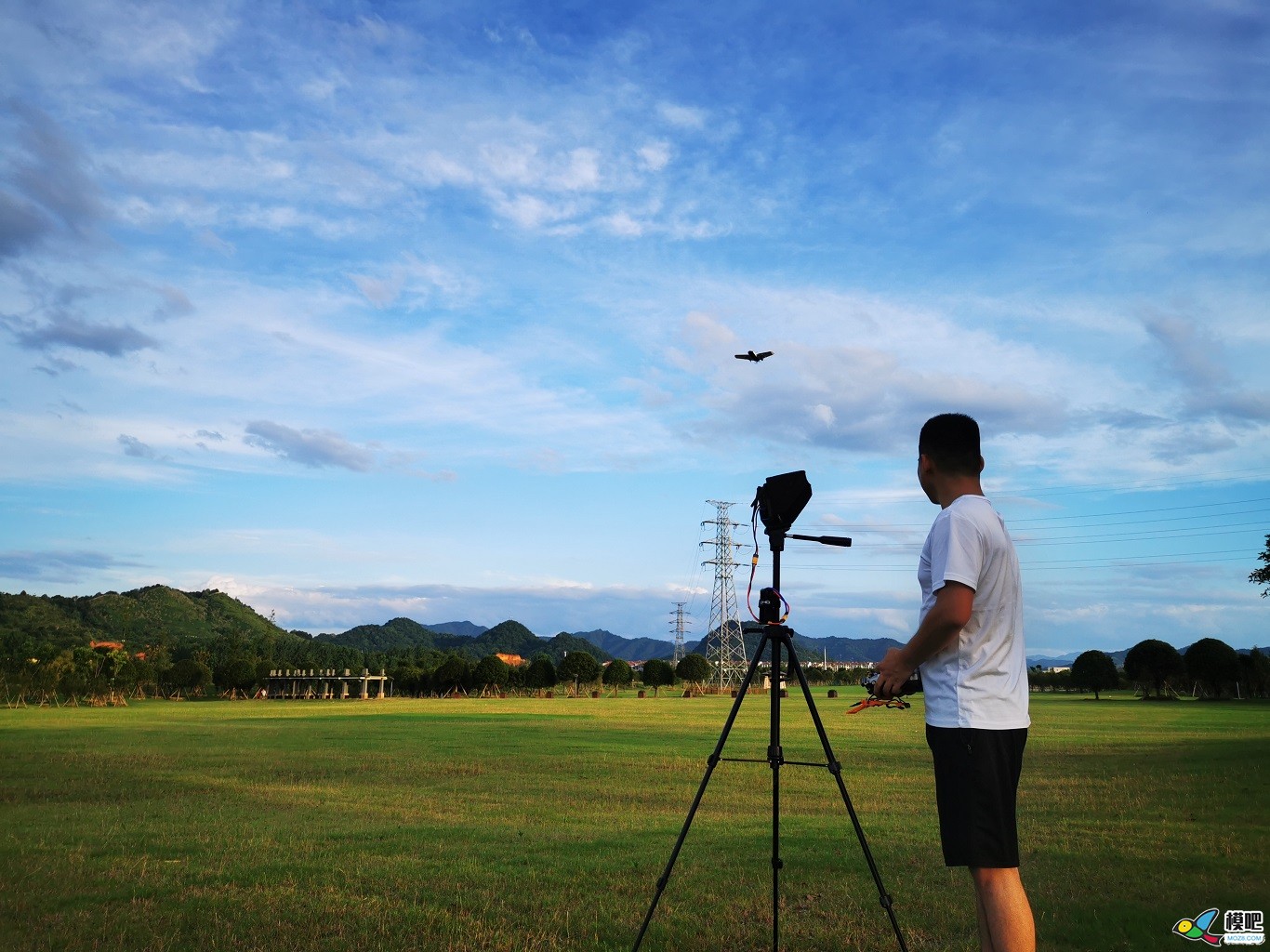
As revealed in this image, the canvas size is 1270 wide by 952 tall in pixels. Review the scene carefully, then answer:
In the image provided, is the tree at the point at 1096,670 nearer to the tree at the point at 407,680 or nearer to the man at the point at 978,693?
the tree at the point at 407,680

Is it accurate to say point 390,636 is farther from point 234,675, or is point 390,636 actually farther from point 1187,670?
point 1187,670

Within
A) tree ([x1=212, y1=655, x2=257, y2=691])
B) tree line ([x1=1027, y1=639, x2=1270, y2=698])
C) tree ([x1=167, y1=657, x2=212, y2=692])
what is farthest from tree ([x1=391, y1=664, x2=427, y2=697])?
tree line ([x1=1027, y1=639, x2=1270, y2=698])

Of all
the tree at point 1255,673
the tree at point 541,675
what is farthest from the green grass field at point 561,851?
the tree at point 541,675

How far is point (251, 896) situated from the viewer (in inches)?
262

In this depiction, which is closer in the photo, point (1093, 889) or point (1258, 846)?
point (1093, 889)

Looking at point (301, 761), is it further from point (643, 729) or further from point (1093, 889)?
point (1093, 889)

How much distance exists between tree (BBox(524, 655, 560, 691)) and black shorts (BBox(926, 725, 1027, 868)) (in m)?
69.5

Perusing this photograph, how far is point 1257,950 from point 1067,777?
949 centimetres

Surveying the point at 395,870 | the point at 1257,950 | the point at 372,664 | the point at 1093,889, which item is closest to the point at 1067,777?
the point at 1093,889

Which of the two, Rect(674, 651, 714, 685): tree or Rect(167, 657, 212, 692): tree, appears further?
Rect(674, 651, 714, 685): tree

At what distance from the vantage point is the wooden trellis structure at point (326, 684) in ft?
230

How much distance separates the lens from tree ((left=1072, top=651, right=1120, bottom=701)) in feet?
207

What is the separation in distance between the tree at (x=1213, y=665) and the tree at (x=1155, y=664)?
116 centimetres

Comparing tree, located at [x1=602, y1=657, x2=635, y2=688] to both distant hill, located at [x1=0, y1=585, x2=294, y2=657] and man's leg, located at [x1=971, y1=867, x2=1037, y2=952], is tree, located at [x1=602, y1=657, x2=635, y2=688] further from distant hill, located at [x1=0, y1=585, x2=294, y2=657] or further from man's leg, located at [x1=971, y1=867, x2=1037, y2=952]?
man's leg, located at [x1=971, y1=867, x2=1037, y2=952]
